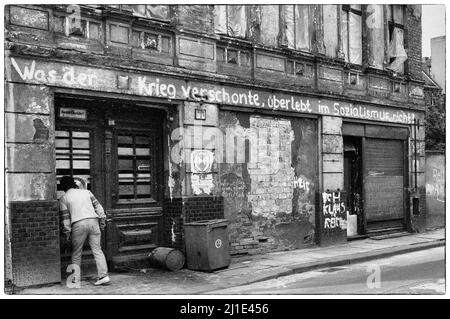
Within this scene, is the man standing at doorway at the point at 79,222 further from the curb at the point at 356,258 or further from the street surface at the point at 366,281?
the curb at the point at 356,258

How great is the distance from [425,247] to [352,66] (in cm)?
473

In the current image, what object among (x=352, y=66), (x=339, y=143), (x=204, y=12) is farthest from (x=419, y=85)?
(x=204, y=12)

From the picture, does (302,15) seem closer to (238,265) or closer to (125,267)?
(238,265)

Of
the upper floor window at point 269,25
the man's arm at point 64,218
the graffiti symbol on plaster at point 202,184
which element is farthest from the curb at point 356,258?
the upper floor window at point 269,25

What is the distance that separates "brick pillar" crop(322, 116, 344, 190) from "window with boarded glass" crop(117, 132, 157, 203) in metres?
4.60

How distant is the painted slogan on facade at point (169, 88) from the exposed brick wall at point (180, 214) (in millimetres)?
1898

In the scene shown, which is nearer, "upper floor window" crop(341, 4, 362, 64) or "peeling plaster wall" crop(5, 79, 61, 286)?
"peeling plaster wall" crop(5, 79, 61, 286)

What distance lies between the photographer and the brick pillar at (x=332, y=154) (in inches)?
523

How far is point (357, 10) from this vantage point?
1457 cm

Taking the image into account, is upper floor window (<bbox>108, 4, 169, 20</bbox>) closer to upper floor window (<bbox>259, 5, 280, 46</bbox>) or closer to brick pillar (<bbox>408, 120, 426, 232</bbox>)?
upper floor window (<bbox>259, 5, 280, 46</bbox>)

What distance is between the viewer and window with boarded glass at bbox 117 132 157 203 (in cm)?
1003

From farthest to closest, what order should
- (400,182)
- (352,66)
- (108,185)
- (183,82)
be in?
(400,182)
(352,66)
(183,82)
(108,185)

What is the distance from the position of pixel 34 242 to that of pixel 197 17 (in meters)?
5.12

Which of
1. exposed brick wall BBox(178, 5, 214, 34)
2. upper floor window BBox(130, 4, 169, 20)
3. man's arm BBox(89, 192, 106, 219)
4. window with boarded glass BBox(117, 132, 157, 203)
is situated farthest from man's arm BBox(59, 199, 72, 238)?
exposed brick wall BBox(178, 5, 214, 34)
